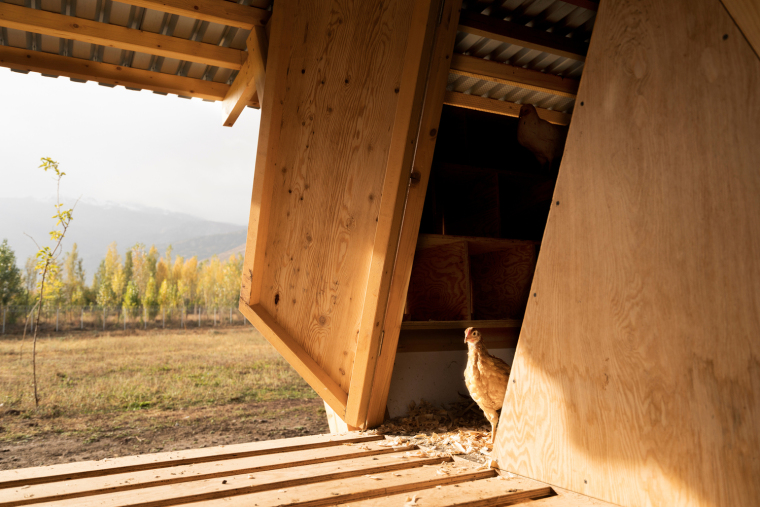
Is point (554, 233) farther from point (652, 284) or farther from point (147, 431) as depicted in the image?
point (147, 431)

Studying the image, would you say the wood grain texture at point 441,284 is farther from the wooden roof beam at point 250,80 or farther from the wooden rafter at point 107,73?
the wooden rafter at point 107,73

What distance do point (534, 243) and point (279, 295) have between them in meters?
1.86

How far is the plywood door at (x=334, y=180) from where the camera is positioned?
2.47 metres

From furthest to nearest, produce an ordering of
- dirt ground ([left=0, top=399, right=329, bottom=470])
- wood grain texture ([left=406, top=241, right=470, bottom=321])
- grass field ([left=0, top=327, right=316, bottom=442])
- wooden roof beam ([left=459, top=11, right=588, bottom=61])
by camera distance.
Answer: grass field ([left=0, top=327, right=316, bottom=442]), dirt ground ([left=0, top=399, right=329, bottom=470]), wood grain texture ([left=406, top=241, right=470, bottom=321]), wooden roof beam ([left=459, top=11, right=588, bottom=61])

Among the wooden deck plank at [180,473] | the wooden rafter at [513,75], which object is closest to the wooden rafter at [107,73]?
the wooden rafter at [513,75]

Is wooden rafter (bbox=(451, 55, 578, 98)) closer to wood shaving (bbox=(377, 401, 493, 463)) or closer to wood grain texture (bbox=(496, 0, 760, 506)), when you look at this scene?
wood grain texture (bbox=(496, 0, 760, 506))

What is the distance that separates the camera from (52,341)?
43.5 feet

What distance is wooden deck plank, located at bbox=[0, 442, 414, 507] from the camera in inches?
65.1

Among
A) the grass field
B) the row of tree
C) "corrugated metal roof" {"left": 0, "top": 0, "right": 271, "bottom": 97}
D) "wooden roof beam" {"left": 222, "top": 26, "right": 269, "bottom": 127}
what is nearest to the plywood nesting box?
"wooden roof beam" {"left": 222, "top": 26, "right": 269, "bottom": 127}

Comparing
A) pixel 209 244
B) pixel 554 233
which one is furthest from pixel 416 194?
pixel 209 244

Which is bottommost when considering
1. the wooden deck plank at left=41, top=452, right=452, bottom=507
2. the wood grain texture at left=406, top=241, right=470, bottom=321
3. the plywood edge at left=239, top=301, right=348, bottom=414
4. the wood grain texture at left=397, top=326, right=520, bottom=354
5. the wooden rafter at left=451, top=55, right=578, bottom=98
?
the wooden deck plank at left=41, top=452, right=452, bottom=507

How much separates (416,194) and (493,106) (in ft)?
7.06

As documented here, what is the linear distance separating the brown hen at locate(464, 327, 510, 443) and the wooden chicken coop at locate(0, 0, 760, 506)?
32 cm

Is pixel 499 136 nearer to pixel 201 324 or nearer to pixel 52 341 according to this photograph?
pixel 52 341
